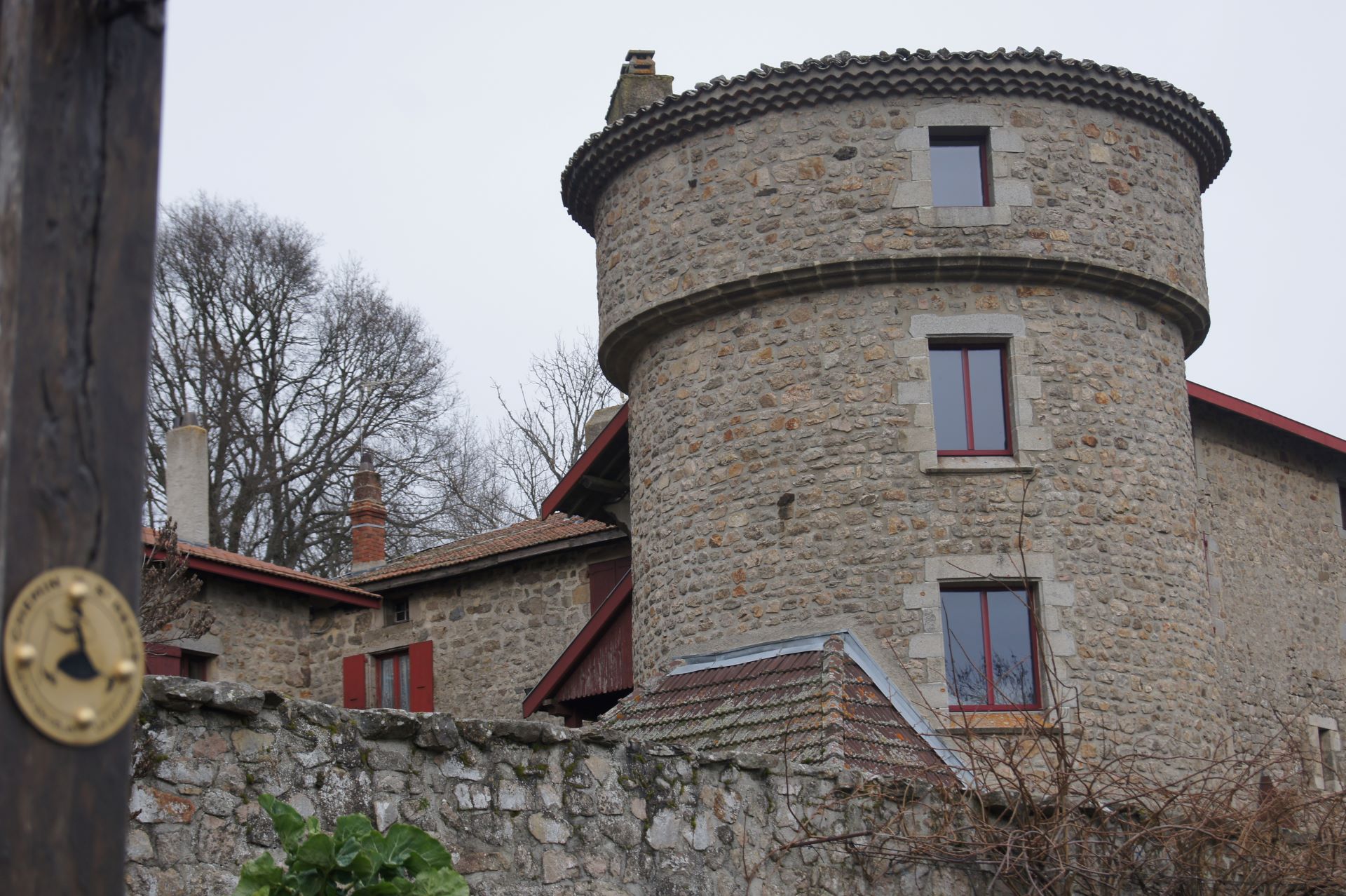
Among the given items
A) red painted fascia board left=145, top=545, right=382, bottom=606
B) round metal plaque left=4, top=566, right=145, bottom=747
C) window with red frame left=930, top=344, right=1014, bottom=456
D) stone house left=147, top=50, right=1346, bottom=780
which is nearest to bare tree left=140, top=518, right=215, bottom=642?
red painted fascia board left=145, top=545, right=382, bottom=606

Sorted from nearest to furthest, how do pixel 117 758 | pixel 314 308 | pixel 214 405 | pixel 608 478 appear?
pixel 117 758 → pixel 608 478 → pixel 214 405 → pixel 314 308

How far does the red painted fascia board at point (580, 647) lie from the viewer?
17350 millimetres

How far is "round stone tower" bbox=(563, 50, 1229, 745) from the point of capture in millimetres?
13164

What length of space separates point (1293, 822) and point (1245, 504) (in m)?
9.57

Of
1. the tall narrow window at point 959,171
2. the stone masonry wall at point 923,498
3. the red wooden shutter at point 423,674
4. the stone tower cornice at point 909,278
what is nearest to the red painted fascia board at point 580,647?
the red wooden shutter at point 423,674

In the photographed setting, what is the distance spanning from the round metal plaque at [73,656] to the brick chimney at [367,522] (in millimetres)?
21542

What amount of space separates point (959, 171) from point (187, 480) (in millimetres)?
12624

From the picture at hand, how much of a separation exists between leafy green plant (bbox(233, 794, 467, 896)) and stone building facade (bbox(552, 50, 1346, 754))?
7.99 metres

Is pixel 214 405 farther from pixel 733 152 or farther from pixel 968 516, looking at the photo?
pixel 968 516

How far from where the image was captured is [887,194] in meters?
13.7

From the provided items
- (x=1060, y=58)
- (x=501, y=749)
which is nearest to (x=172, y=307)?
(x=1060, y=58)

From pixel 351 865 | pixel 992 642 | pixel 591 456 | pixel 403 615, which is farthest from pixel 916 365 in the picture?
pixel 403 615

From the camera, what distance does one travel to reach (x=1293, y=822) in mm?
8500

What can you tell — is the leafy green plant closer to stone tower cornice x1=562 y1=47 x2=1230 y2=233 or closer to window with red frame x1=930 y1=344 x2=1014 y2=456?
window with red frame x1=930 y1=344 x2=1014 y2=456
